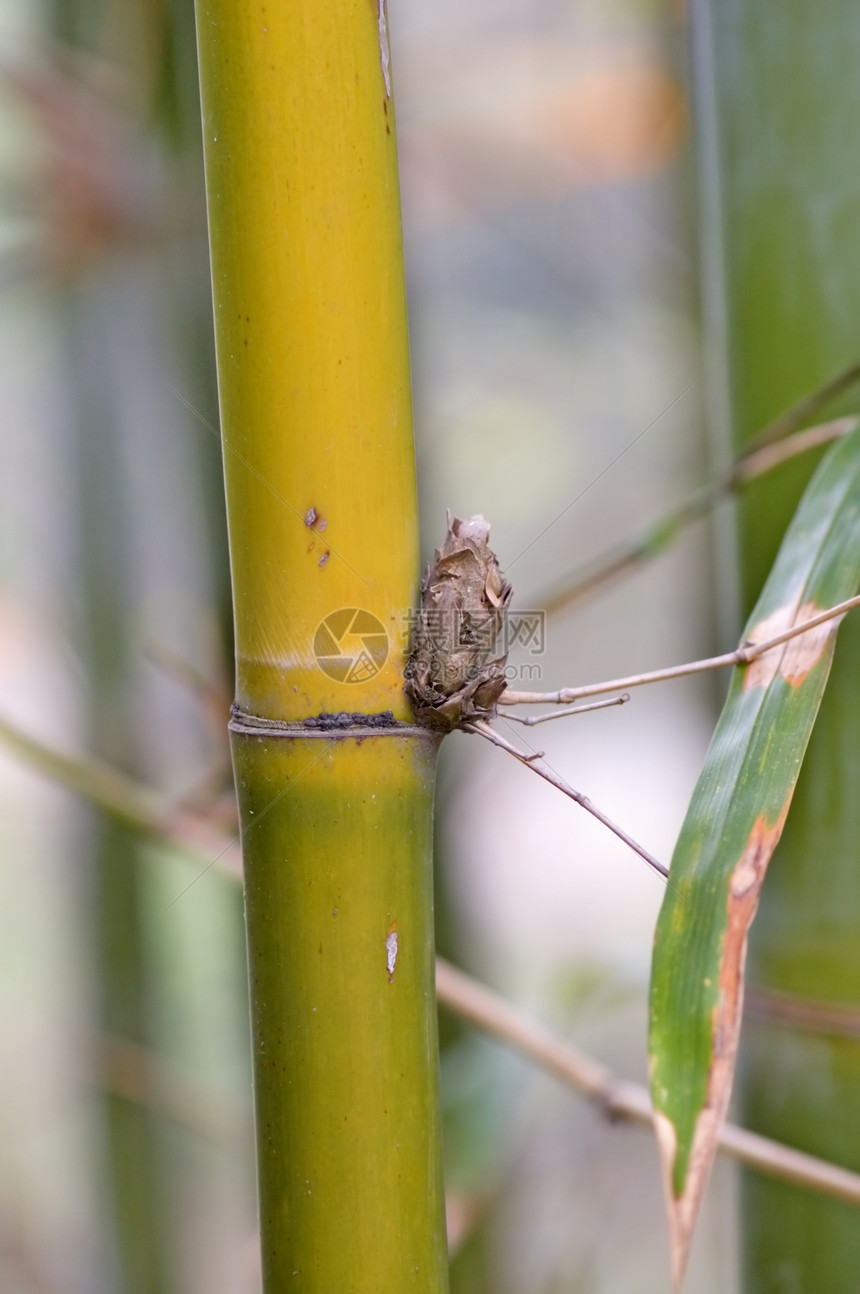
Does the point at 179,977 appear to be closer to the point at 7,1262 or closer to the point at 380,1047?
the point at 7,1262

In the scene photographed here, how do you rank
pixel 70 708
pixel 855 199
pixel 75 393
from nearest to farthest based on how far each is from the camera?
pixel 855 199
pixel 75 393
pixel 70 708

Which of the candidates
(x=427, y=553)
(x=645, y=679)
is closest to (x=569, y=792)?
(x=645, y=679)

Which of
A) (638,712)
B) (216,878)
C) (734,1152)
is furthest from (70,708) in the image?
(734,1152)

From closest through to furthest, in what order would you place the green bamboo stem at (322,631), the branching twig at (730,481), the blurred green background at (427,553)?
the green bamboo stem at (322,631)
the branching twig at (730,481)
the blurred green background at (427,553)

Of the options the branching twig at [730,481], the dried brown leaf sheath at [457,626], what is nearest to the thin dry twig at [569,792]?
the dried brown leaf sheath at [457,626]

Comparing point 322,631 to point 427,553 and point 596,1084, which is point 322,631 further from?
point 427,553

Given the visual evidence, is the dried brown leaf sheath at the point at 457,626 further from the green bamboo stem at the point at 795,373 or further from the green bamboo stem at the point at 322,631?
the green bamboo stem at the point at 795,373
